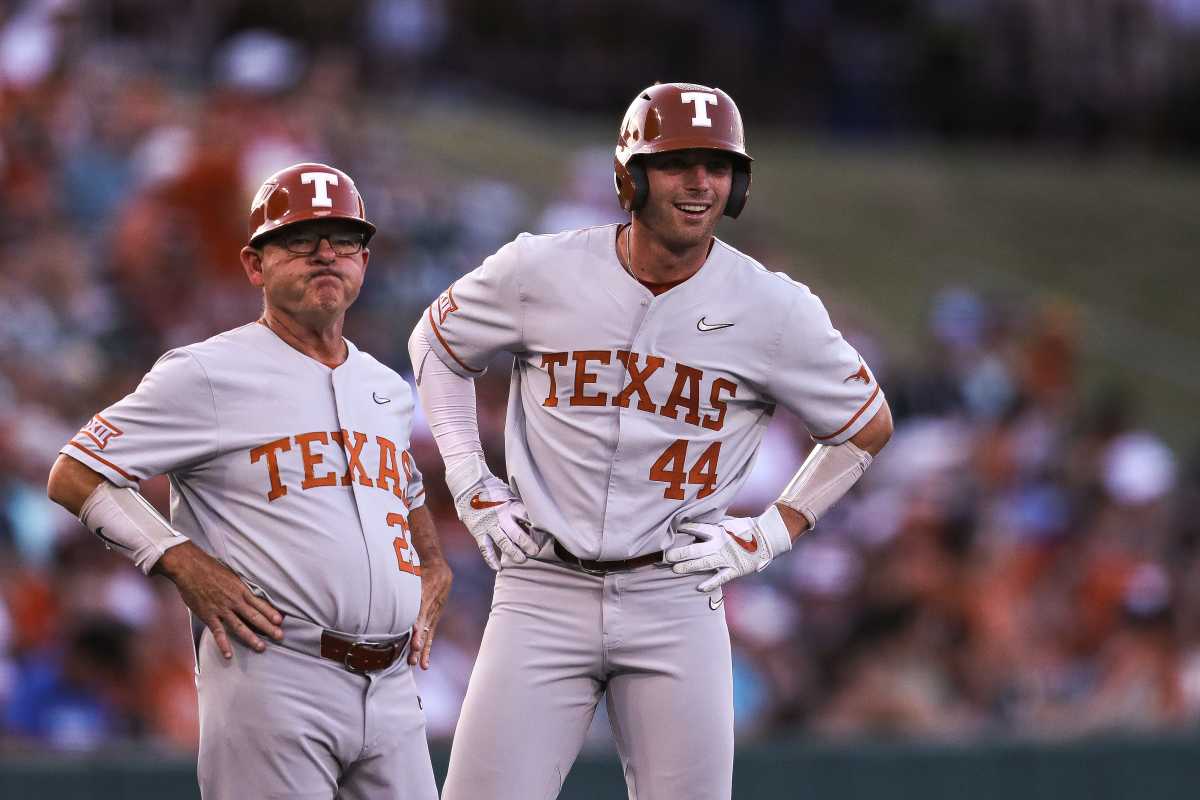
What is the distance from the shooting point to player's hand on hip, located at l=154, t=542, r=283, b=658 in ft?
13.6

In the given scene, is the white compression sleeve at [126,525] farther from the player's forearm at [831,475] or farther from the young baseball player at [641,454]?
the player's forearm at [831,475]

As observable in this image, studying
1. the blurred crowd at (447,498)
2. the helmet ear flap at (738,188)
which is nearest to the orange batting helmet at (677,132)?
the helmet ear flap at (738,188)

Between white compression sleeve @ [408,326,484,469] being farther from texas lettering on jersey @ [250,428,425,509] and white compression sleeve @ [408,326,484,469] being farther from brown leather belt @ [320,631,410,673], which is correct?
brown leather belt @ [320,631,410,673]

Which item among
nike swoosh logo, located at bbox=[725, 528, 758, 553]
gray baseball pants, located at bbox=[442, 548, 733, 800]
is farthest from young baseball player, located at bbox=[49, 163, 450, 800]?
nike swoosh logo, located at bbox=[725, 528, 758, 553]

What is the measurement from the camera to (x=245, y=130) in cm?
926

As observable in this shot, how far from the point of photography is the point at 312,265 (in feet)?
14.2

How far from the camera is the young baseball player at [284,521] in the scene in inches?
164

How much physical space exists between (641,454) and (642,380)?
6.9 inches

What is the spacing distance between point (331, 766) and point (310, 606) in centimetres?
37

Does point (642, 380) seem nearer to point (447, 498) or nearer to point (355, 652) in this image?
point (355, 652)

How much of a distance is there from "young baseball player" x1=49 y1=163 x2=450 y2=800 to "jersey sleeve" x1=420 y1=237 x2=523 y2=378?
A: 1.06 ft

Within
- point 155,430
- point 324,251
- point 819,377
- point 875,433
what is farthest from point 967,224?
point 155,430

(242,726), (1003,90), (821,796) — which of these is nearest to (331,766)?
(242,726)

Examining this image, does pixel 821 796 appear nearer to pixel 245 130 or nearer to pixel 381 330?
pixel 381 330
